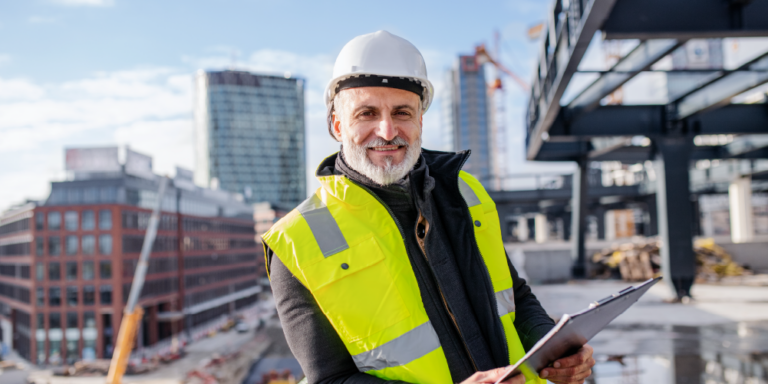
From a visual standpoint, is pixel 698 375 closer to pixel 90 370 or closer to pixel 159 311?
pixel 90 370

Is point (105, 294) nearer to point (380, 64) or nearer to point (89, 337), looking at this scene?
point (89, 337)

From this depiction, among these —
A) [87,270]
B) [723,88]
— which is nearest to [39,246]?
[87,270]

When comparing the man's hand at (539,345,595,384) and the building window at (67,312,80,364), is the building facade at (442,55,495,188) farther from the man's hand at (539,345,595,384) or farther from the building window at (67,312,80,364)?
the man's hand at (539,345,595,384)

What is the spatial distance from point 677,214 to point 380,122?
10.5 metres

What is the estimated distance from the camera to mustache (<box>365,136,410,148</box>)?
1.64 meters

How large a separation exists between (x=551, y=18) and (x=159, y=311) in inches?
2427

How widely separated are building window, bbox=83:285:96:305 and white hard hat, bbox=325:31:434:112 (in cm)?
5868

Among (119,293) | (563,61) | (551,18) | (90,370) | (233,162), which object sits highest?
(233,162)

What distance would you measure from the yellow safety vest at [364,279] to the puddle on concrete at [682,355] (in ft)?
13.7

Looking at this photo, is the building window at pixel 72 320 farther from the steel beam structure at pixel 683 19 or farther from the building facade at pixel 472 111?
the building facade at pixel 472 111

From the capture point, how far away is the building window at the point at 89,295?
50719 mm

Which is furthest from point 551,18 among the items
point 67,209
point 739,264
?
point 67,209

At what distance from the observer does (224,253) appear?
72.2 meters

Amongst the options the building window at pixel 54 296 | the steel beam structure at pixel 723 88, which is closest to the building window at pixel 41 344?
the building window at pixel 54 296
